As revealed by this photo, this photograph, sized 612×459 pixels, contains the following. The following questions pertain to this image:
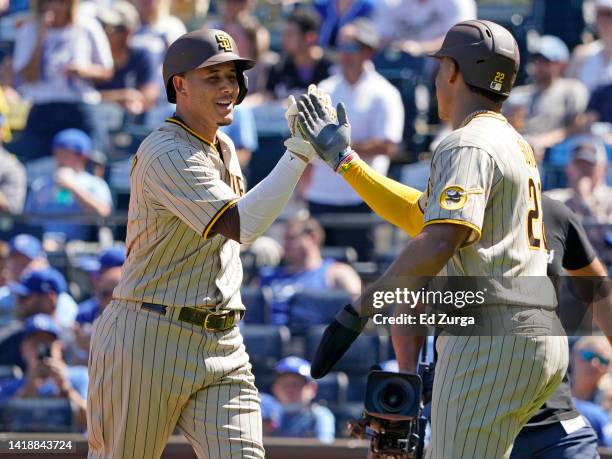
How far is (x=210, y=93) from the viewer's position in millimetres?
4133

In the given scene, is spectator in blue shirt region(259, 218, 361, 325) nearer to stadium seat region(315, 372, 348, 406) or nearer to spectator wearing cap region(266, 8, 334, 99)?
stadium seat region(315, 372, 348, 406)

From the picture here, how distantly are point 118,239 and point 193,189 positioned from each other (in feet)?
15.1

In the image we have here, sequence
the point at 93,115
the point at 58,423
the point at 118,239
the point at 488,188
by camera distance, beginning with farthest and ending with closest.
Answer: the point at 93,115 < the point at 118,239 < the point at 58,423 < the point at 488,188

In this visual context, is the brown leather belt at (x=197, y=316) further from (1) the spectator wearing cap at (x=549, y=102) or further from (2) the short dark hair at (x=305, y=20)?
(2) the short dark hair at (x=305, y=20)

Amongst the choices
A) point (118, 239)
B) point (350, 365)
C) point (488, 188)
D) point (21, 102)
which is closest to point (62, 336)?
point (118, 239)

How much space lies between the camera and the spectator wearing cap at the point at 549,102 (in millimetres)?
8352

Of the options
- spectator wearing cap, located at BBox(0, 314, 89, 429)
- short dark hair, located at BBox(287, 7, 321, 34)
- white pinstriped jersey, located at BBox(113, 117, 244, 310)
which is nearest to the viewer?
white pinstriped jersey, located at BBox(113, 117, 244, 310)

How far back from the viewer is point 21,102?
31.0ft

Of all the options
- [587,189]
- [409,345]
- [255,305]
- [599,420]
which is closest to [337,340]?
→ [409,345]

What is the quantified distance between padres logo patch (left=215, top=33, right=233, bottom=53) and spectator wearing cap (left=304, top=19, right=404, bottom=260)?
409 centimetres

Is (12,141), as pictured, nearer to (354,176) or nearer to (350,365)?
(350,365)

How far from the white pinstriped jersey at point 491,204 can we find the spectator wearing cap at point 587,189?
164 inches

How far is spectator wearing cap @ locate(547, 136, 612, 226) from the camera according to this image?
25.1ft

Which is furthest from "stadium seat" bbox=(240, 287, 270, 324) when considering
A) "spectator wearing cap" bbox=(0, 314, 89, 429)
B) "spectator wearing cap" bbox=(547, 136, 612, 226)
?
"spectator wearing cap" bbox=(547, 136, 612, 226)
